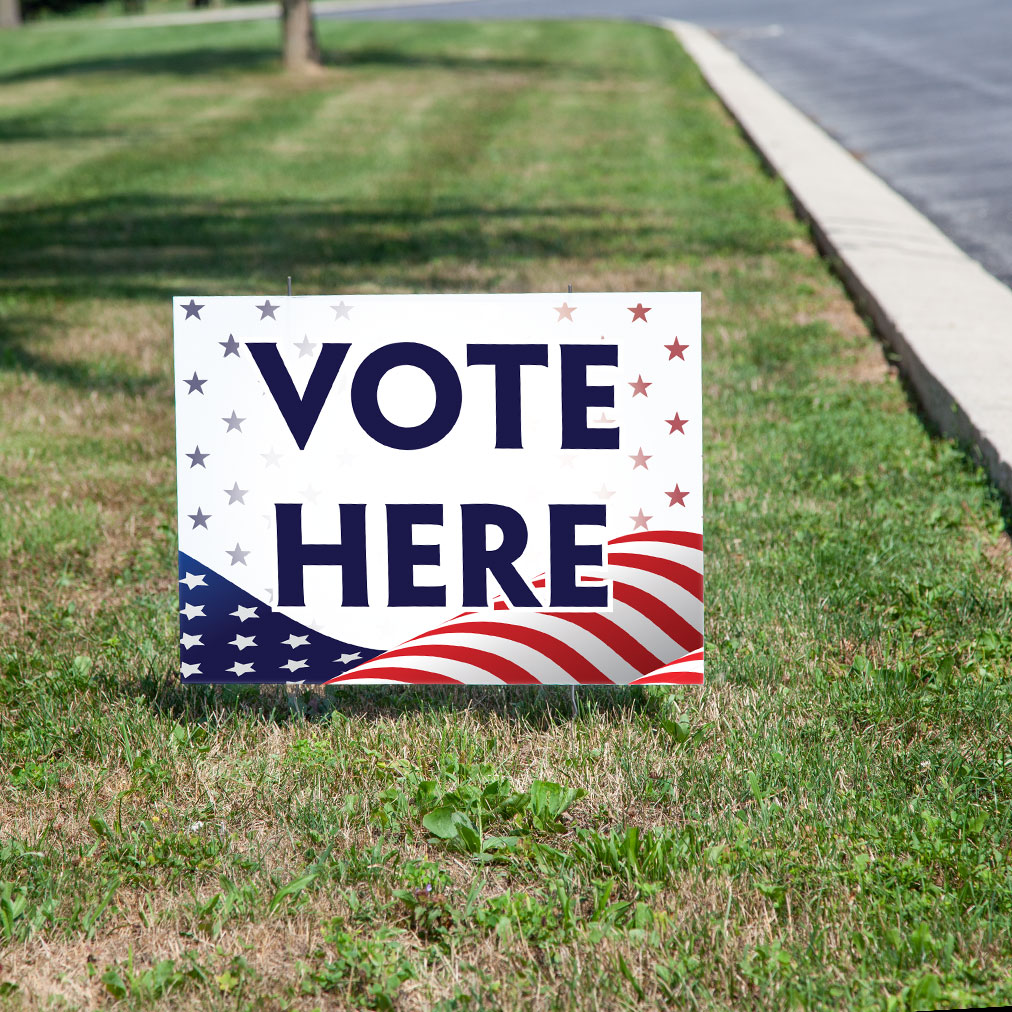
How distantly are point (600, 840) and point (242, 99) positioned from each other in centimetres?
1768

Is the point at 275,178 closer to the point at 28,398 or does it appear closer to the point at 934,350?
the point at 28,398

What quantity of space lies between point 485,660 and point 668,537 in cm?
55

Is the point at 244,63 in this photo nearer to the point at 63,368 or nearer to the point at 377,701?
the point at 63,368

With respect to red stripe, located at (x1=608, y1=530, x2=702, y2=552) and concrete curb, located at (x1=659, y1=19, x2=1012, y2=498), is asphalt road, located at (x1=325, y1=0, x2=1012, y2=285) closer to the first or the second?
concrete curb, located at (x1=659, y1=19, x2=1012, y2=498)

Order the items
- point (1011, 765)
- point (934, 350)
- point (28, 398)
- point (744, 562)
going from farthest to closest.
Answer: point (28, 398)
point (934, 350)
point (744, 562)
point (1011, 765)

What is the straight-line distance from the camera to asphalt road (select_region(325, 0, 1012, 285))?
9898 mm

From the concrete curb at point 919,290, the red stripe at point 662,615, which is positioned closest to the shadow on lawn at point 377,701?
the red stripe at point 662,615

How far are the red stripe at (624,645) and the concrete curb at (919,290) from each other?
1.86 m

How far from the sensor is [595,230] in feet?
31.2

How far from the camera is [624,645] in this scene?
3162 mm

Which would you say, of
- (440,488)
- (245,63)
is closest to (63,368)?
(440,488)

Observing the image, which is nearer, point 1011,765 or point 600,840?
point 600,840

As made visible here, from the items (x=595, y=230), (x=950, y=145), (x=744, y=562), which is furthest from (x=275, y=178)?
(x=744, y=562)

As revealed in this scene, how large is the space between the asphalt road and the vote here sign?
5140 mm
